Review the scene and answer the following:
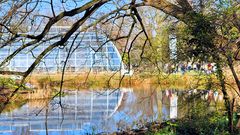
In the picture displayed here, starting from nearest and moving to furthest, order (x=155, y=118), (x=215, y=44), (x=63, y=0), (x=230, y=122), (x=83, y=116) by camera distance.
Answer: (x=215, y=44) → (x=63, y=0) → (x=230, y=122) → (x=155, y=118) → (x=83, y=116)

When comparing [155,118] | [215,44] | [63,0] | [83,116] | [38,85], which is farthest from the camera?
[38,85]

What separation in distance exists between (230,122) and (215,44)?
1702mm

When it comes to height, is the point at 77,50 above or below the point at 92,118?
above

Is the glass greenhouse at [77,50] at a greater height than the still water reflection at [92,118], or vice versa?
the glass greenhouse at [77,50]

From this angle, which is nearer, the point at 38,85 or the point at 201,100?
the point at 201,100

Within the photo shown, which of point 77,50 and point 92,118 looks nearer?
point 77,50

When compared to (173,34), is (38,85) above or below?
below

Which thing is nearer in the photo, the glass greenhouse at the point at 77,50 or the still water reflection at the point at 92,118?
the glass greenhouse at the point at 77,50

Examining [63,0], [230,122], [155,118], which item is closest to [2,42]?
[63,0]

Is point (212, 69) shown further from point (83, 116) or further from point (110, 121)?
point (83, 116)

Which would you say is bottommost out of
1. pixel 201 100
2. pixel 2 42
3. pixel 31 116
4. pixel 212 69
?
pixel 31 116

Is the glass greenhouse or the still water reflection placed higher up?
the glass greenhouse

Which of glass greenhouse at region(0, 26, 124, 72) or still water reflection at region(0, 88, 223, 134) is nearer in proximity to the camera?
glass greenhouse at region(0, 26, 124, 72)

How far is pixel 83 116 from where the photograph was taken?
11.0 m
